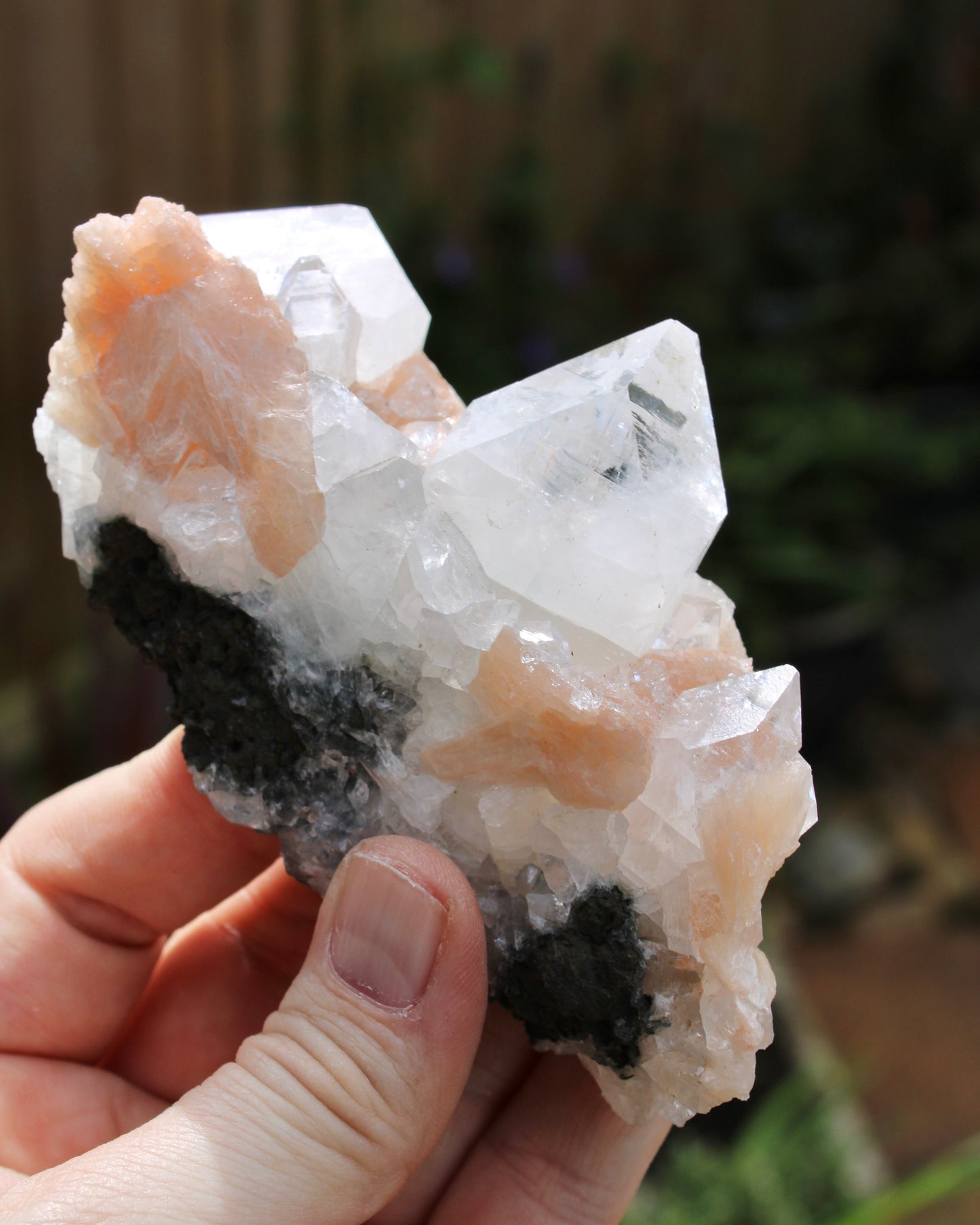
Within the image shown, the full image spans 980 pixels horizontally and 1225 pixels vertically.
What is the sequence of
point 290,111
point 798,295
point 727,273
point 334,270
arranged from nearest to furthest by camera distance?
point 334,270 < point 290,111 < point 727,273 < point 798,295

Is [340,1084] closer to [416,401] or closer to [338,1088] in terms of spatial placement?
[338,1088]

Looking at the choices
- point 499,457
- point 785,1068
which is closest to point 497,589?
point 499,457

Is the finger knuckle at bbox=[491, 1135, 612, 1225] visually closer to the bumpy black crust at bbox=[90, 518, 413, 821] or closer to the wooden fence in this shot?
the bumpy black crust at bbox=[90, 518, 413, 821]

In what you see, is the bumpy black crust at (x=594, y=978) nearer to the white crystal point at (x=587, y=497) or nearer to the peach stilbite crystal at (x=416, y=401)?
the white crystal point at (x=587, y=497)

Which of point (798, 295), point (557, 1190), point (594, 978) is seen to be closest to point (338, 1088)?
point (594, 978)

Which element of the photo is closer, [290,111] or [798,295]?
[290,111]

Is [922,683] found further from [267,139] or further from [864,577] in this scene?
[267,139]

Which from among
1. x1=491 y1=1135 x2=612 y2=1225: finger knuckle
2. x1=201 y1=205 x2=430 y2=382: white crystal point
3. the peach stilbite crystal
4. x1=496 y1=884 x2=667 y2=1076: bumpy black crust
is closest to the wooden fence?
x1=201 y1=205 x2=430 y2=382: white crystal point
